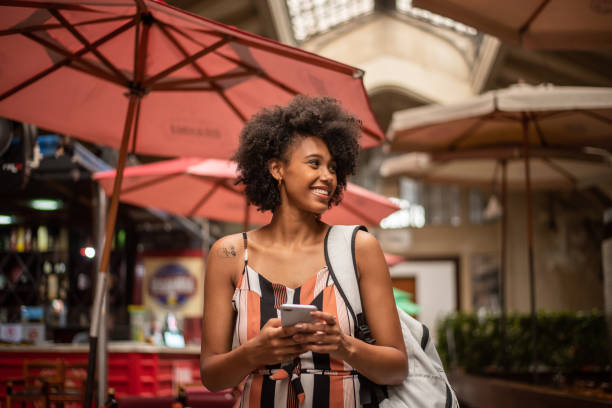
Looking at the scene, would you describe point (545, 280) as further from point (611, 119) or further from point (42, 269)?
point (42, 269)

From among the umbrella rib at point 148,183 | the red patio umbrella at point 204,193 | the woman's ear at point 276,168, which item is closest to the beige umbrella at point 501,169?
the red patio umbrella at point 204,193

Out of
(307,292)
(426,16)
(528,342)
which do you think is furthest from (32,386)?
(426,16)

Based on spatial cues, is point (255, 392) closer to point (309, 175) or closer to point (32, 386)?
point (309, 175)

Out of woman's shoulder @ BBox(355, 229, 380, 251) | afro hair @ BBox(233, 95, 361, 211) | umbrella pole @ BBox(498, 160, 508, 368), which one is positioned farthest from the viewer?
umbrella pole @ BBox(498, 160, 508, 368)

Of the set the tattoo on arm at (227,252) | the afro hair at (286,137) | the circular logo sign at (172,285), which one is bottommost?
the tattoo on arm at (227,252)

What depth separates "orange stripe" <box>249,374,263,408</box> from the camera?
174 centimetres

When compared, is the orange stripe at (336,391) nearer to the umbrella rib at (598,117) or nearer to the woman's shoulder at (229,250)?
the woman's shoulder at (229,250)

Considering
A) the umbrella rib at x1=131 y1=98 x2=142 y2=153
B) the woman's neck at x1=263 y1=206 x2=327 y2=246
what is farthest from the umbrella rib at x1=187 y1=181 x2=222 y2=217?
the woman's neck at x1=263 y1=206 x2=327 y2=246

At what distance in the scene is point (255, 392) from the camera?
5.74ft

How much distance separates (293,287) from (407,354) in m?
0.39

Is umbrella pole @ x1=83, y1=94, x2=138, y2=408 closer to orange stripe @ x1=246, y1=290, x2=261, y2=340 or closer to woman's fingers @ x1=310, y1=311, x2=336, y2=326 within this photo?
orange stripe @ x1=246, y1=290, x2=261, y2=340

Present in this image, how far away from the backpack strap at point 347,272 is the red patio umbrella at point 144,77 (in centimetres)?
132

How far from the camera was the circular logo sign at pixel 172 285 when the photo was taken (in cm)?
1471

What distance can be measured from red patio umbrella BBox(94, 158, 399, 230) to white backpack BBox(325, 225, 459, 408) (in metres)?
2.99
